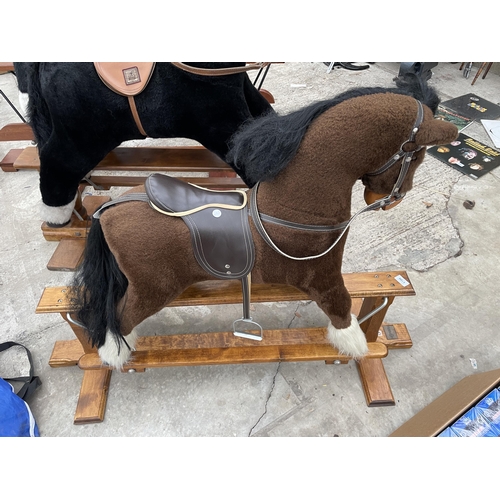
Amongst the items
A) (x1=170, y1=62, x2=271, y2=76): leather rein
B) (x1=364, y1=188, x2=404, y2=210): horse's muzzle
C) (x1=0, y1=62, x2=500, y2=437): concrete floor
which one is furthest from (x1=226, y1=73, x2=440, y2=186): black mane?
(x1=170, y1=62, x2=271, y2=76): leather rein

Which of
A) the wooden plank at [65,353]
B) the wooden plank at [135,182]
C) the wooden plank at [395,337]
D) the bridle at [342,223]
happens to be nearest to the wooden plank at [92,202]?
the wooden plank at [135,182]

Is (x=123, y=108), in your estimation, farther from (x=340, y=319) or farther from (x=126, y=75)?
(x=340, y=319)

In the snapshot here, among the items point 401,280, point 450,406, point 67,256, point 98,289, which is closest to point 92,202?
point 67,256

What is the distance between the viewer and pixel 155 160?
A: 2.13 meters

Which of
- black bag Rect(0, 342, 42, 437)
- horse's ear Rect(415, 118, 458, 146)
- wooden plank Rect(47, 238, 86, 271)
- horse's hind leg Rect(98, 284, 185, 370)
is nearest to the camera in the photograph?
horse's ear Rect(415, 118, 458, 146)

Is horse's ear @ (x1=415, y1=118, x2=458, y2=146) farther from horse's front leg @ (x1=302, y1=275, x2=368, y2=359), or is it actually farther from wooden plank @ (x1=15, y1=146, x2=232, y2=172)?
wooden plank @ (x1=15, y1=146, x2=232, y2=172)

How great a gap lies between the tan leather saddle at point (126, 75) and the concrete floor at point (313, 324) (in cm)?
57

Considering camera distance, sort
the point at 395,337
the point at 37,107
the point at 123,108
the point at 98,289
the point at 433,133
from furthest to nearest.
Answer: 1. the point at 395,337
2. the point at 37,107
3. the point at 123,108
4. the point at 98,289
5. the point at 433,133

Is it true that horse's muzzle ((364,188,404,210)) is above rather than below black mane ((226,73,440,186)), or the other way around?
below

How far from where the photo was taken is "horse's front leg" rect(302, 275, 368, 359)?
1263mm

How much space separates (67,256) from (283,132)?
152 centimetres

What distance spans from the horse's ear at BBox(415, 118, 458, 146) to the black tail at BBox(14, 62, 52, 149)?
1507mm

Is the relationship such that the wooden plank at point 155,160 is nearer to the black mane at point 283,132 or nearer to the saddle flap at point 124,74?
the saddle flap at point 124,74

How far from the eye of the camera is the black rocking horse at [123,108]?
1426 millimetres
